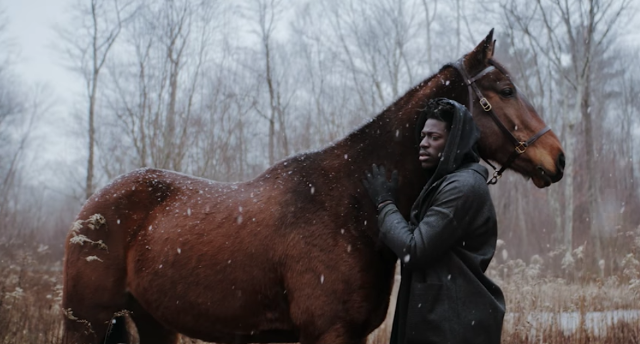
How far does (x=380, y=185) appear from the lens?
266 cm

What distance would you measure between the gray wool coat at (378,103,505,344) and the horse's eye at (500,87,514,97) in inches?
18.5

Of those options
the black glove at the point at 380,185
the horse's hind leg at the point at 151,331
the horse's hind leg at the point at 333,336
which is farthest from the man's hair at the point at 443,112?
the horse's hind leg at the point at 151,331

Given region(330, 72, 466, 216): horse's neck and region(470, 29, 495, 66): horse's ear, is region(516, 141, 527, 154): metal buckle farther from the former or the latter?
region(470, 29, 495, 66): horse's ear

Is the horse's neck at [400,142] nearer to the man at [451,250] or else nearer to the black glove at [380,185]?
the black glove at [380,185]

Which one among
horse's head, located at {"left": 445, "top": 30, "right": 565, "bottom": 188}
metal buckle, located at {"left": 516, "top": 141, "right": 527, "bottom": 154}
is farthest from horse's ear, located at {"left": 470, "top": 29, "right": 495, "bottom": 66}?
metal buckle, located at {"left": 516, "top": 141, "right": 527, "bottom": 154}

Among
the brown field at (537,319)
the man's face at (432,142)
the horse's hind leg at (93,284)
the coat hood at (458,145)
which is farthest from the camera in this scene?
the brown field at (537,319)

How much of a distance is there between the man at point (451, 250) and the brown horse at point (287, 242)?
247mm

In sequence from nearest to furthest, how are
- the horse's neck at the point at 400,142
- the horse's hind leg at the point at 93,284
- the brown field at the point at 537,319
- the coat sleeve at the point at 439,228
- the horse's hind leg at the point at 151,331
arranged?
the coat sleeve at the point at 439,228
the horse's neck at the point at 400,142
the horse's hind leg at the point at 93,284
the horse's hind leg at the point at 151,331
the brown field at the point at 537,319

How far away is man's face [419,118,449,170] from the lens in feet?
8.39

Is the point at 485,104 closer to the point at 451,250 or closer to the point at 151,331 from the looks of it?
the point at 451,250

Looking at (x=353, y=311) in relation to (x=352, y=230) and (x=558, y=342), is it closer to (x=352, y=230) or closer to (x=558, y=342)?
(x=352, y=230)

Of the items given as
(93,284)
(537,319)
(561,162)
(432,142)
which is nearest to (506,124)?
(561,162)

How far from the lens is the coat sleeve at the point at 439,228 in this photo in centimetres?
227

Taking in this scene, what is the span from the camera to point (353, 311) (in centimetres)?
252
